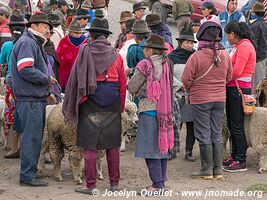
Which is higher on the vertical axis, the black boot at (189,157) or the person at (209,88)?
the person at (209,88)

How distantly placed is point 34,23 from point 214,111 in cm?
258

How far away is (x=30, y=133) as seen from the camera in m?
7.18

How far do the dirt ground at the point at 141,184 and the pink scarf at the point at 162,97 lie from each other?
0.69 metres

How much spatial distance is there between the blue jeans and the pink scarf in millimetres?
1388

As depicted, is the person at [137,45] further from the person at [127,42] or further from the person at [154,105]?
the person at [154,105]

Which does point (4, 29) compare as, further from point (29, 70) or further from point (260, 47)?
point (260, 47)

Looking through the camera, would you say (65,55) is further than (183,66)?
Yes

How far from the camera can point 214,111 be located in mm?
7660

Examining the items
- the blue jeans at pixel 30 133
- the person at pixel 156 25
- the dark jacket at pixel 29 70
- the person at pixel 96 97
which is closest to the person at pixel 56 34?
the person at pixel 156 25

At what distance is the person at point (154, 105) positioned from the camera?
6.83 m

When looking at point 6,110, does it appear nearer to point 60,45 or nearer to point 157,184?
point 60,45

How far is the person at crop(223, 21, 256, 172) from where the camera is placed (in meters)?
7.94

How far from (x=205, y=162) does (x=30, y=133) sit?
91.4 inches

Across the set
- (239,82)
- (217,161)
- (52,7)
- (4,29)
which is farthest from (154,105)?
(52,7)
